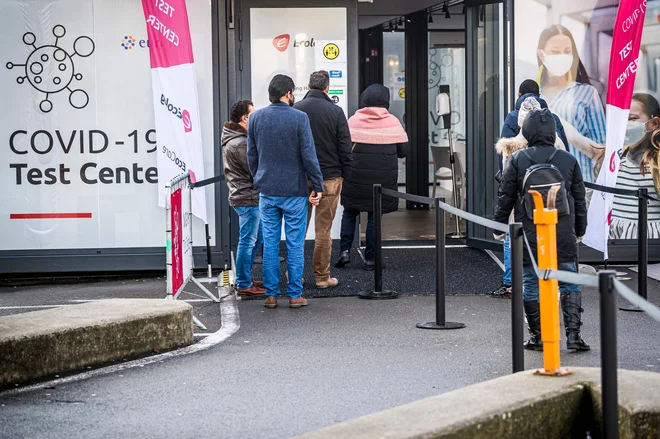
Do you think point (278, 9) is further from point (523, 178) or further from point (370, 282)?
point (523, 178)

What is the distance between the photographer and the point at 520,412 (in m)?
4.82

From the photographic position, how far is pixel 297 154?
9.09 meters

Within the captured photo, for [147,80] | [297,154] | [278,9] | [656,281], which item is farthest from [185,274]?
[656,281]

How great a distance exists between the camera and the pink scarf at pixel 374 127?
11.1m

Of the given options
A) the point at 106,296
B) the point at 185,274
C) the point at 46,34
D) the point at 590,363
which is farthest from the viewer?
the point at 46,34

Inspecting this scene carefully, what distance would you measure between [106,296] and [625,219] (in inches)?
219

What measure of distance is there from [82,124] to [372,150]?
2.99 metres

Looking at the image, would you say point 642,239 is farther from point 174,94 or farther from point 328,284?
point 174,94

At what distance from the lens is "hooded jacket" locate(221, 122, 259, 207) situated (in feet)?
31.9

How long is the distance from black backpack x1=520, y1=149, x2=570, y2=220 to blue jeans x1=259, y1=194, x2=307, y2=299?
2.43 m

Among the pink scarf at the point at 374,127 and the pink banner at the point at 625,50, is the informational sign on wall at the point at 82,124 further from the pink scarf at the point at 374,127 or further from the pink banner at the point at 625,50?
the pink banner at the point at 625,50

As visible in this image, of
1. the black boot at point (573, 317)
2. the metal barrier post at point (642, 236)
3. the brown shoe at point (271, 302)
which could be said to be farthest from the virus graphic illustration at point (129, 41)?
the black boot at point (573, 317)

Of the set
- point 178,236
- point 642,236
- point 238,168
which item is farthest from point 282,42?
point 642,236

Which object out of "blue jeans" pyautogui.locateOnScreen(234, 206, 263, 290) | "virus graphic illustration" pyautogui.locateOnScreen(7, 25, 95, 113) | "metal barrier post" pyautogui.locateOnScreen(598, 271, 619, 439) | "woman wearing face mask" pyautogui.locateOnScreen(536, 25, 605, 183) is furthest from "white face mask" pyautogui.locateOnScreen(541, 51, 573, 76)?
"metal barrier post" pyautogui.locateOnScreen(598, 271, 619, 439)
